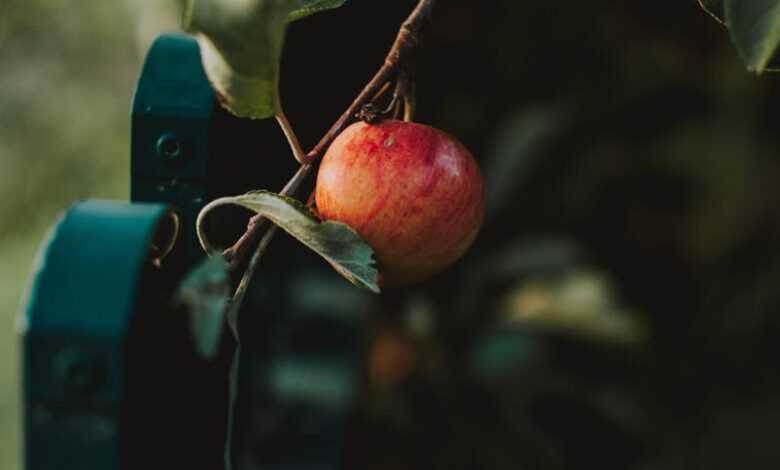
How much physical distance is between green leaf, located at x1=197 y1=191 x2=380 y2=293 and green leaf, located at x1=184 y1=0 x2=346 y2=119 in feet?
0.12

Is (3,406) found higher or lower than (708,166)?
lower

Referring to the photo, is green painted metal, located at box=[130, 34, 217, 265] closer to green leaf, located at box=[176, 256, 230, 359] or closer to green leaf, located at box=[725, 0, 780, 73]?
green leaf, located at box=[176, 256, 230, 359]

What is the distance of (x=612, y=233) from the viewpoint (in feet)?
5.65

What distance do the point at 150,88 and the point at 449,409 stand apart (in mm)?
981

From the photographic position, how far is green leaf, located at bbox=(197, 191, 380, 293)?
0.40 m

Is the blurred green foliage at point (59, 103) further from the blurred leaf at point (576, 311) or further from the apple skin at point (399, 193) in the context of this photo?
the apple skin at point (399, 193)

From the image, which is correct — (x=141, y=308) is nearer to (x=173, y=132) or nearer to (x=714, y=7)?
(x=173, y=132)

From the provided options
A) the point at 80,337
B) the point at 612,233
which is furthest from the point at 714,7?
the point at 612,233

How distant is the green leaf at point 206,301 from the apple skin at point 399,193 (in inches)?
Answer: 5.2

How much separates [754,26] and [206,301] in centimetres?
23

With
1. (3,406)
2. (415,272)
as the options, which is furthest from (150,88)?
(3,406)

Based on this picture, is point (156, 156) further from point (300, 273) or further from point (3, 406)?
point (3, 406)

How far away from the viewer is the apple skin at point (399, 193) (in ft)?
1.49

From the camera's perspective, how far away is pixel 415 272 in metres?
0.48
